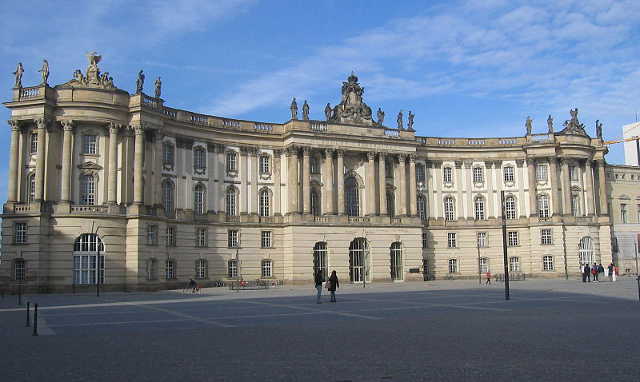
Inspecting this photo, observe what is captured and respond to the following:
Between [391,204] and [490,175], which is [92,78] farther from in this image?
[490,175]

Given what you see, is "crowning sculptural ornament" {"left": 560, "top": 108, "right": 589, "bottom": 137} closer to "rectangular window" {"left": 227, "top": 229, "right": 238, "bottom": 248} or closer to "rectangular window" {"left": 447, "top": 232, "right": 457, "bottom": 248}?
"rectangular window" {"left": 447, "top": 232, "right": 457, "bottom": 248}

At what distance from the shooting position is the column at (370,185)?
73750 mm

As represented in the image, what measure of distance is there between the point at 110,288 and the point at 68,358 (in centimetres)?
4198

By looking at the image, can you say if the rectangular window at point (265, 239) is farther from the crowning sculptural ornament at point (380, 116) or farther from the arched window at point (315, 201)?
the crowning sculptural ornament at point (380, 116)

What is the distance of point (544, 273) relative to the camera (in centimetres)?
7900

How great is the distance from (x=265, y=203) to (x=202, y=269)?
10.3m

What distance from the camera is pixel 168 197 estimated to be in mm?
64062

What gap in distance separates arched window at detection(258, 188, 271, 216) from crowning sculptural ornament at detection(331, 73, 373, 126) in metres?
Answer: 11.7

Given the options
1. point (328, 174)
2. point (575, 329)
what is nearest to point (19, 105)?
point (328, 174)

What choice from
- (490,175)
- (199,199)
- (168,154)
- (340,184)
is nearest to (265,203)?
(199,199)

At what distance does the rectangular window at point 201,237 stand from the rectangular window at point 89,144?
523 inches

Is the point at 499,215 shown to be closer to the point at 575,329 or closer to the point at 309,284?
the point at 309,284

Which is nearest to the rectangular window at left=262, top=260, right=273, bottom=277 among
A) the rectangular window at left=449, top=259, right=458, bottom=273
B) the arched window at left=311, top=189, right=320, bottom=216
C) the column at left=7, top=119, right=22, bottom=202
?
the arched window at left=311, top=189, right=320, bottom=216

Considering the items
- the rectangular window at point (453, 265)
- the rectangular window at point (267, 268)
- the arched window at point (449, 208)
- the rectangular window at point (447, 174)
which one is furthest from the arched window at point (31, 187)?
the rectangular window at point (453, 265)
